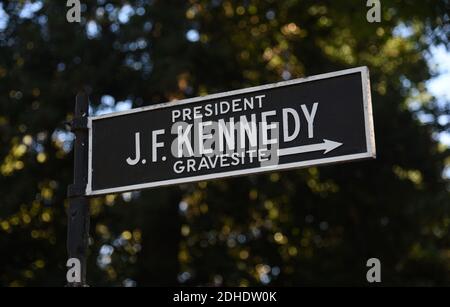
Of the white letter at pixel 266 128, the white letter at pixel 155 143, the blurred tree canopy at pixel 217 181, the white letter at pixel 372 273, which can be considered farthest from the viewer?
the blurred tree canopy at pixel 217 181

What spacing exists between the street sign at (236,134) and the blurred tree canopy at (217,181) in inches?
346

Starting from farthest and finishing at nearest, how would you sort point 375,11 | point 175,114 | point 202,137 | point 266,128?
point 375,11 < point 175,114 < point 202,137 < point 266,128

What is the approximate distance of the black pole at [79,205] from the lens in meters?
4.41

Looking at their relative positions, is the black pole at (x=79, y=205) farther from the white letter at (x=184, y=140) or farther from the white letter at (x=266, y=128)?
the white letter at (x=266, y=128)

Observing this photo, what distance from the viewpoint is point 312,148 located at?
13.5ft

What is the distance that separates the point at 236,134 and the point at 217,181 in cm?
984

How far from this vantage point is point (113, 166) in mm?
4547

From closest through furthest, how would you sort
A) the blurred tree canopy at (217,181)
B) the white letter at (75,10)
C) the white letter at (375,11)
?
1. the white letter at (75,10)
2. the white letter at (375,11)
3. the blurred tree canopy at (217,181)

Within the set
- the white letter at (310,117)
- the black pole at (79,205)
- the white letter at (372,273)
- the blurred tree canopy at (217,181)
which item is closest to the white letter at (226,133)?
the white letter at (310,117)

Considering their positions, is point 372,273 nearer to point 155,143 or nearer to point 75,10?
point 155,143

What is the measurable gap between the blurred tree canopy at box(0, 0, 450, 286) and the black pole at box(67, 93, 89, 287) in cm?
868

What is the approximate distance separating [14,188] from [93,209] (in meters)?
1.87

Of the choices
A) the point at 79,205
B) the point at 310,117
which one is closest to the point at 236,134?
the point at 310,117

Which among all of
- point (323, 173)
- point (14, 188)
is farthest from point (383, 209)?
point (14, 188)
